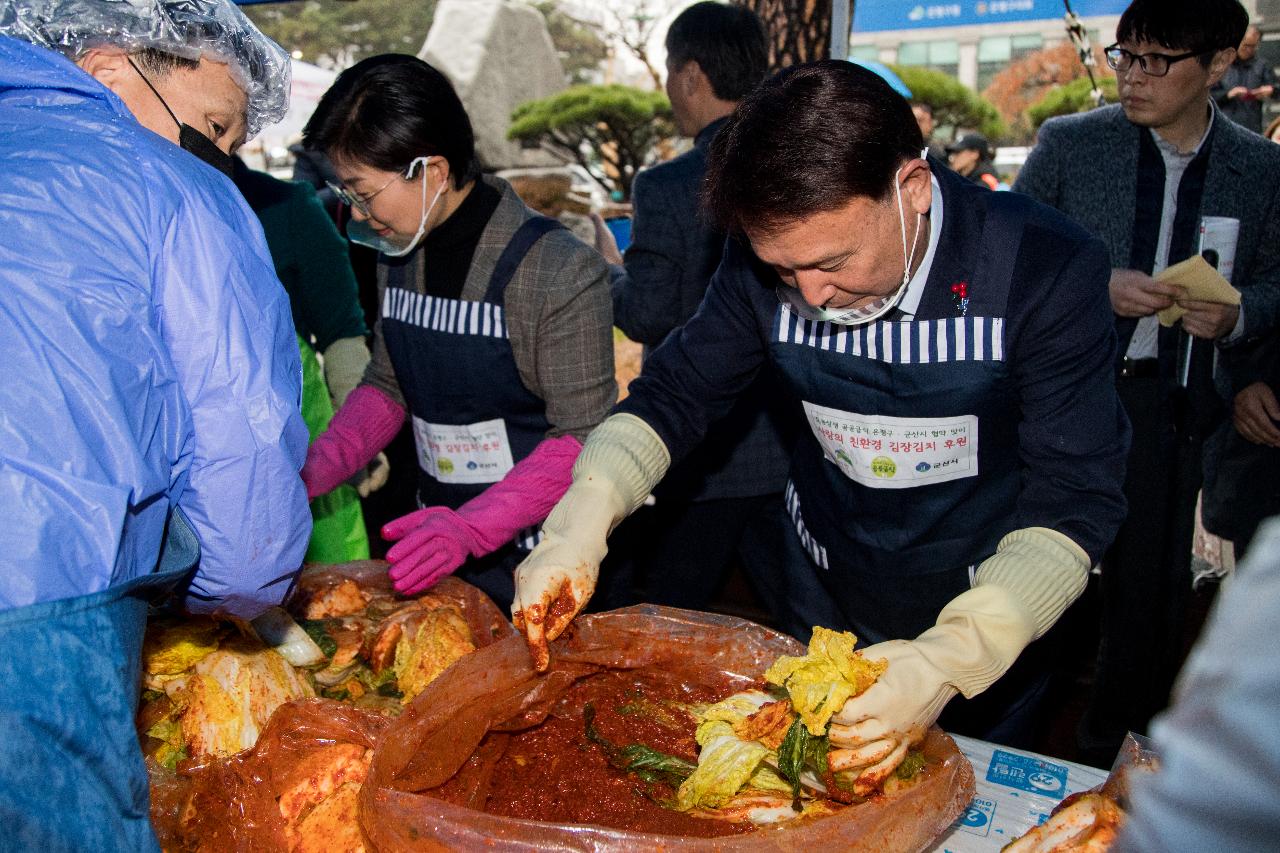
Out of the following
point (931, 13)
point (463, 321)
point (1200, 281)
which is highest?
point (931, 13)

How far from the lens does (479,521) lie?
2031 millimetres

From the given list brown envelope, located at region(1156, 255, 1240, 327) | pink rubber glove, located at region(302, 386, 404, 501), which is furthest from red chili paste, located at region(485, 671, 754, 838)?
brown envelope, located at region(1156, 255, 1240, 327)

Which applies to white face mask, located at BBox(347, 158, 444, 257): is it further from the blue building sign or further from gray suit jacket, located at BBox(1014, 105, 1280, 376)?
the blue building sign

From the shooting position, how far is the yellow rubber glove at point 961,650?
1.37 m

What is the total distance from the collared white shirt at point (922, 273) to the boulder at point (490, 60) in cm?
1547

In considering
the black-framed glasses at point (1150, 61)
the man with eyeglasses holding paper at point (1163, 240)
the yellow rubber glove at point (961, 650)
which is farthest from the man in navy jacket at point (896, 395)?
the black-framed glasses at point (1150, 61)

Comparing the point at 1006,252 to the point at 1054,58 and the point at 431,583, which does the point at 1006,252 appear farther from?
the point at 1054,58

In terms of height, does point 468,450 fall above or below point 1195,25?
below

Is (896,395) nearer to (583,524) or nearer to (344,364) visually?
(583,524)

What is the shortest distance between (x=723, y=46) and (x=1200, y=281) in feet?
4.88

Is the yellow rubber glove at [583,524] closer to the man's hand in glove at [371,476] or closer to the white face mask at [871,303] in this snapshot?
the white face mask at [871,303]

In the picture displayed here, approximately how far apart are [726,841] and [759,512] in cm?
171

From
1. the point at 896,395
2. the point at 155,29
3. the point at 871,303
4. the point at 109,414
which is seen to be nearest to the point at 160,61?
the point at 155,29

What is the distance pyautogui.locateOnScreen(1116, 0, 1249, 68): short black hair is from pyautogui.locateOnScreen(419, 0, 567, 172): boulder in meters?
14.5
